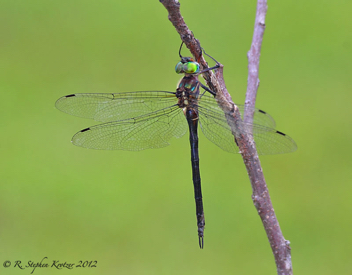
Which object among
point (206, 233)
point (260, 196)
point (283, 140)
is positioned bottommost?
point (206, 233)

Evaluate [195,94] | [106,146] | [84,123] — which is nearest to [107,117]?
[106,146]

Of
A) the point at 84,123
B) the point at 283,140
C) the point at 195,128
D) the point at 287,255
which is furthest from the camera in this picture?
the point at 84,123

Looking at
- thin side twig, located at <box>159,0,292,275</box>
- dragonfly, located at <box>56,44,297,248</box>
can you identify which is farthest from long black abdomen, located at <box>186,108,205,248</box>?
thin side twig, located at <box>159,0,292,275</box>

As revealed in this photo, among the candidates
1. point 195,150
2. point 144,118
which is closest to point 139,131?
point 144,118

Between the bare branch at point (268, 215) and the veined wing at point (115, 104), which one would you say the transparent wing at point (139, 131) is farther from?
the bare branch at point (268, 215)

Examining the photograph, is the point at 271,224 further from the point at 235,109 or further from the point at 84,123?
the point at 84,123

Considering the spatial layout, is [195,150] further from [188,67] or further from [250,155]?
[250,155]

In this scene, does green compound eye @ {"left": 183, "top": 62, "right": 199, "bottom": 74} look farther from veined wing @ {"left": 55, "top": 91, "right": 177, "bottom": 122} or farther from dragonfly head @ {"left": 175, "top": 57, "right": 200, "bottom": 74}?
veined wing @ {"left": 55, "top": 91, "right": 177, "bottom": 122}
